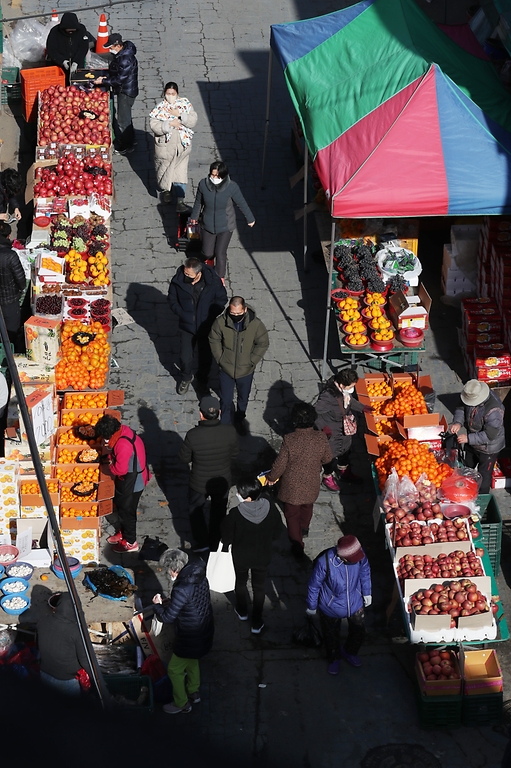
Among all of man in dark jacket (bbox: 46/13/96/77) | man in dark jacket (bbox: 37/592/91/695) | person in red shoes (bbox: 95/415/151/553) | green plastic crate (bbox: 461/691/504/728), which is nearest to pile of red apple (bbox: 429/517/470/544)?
green plastic crate (bbox: 461/691/504/728)

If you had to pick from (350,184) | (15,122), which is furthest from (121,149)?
(350,184)

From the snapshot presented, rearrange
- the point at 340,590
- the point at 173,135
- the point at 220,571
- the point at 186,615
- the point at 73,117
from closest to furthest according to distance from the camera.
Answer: the point at 186,615
the point at 340,590
the point at 220,571
the point at 173,135
the point at 73,117

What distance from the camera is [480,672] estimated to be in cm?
757

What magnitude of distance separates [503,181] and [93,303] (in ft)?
15.8

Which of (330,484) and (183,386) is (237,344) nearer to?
(183,386)

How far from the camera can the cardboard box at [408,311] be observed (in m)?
10.9

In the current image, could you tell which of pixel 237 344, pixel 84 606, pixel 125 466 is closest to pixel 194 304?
pixel 237 344

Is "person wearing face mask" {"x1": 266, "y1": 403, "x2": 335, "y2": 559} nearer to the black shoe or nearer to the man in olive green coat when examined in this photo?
the man in olive green coat

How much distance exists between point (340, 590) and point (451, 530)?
1446 millimetres

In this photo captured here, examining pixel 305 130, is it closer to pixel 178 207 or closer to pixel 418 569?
pixel 178 207

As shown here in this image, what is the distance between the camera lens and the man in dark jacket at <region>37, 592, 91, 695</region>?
663 cm

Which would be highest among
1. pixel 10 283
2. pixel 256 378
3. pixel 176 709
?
pixel 10 283

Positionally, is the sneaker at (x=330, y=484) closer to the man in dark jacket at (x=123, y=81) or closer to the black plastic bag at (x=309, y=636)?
the black plastic bag at (x=309, y=636)

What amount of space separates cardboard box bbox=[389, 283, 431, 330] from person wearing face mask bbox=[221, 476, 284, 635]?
378cm
